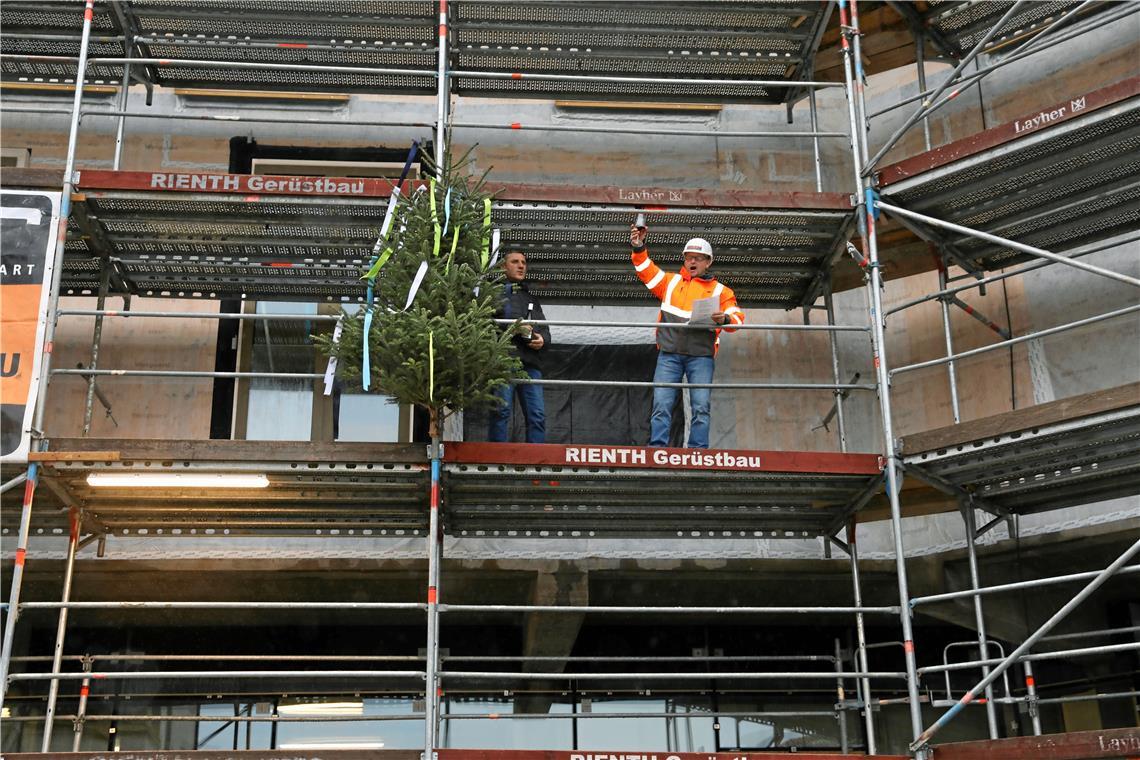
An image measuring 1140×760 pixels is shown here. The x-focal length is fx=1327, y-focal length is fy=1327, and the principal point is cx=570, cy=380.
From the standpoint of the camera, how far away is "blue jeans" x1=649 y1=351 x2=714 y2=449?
35.9 feet

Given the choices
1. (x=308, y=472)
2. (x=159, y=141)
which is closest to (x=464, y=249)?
(x=308, y=472)

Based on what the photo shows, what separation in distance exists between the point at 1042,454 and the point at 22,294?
808cm

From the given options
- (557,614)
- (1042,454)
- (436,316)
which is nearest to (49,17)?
(436,316)

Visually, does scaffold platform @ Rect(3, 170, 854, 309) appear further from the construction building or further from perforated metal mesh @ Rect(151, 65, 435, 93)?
perforated metal mesh @ Rect(151, 65, 435, 93)

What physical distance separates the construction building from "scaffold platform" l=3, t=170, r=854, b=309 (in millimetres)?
39

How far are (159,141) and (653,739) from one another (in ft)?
25.7

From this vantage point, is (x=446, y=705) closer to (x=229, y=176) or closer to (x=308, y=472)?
(x=308, y=472)

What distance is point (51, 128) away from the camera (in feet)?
44.5

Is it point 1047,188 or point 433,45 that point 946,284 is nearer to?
point 1047,188

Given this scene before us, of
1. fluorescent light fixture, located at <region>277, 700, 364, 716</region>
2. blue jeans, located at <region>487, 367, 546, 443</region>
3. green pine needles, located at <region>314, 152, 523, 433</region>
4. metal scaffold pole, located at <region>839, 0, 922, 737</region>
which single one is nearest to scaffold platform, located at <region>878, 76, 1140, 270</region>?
metal scaffold pole, located at <region>839, 0, 922, 737</region>

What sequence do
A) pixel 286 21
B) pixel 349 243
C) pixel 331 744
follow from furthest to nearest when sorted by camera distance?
pixel 331 744 < pixel 286 21 < pixel 349 243

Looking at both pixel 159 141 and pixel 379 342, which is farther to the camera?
pixel 159 141

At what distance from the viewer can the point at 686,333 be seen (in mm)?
11320

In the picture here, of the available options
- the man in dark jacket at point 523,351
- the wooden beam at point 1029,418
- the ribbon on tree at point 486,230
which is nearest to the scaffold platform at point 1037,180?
the wooden beam at point 1029,418
